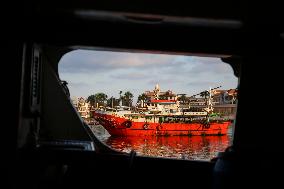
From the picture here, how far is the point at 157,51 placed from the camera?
4.67 meters

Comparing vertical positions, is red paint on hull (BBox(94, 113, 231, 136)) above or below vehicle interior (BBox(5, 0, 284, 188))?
below

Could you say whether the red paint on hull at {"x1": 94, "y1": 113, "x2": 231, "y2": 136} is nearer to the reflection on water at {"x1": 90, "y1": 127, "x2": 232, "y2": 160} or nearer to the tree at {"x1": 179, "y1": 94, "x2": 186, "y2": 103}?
the reflection on water at {"x1": 90, "y1": 127, "x2": 232, "y2": 160}

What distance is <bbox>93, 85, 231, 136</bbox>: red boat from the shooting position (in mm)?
58156

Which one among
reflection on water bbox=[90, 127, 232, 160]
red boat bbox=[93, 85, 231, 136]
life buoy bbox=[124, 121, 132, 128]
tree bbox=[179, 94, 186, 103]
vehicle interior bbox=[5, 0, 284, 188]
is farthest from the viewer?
tree bbox=[179, 94, 186, 103]

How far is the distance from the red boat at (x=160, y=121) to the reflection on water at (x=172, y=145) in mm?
1244

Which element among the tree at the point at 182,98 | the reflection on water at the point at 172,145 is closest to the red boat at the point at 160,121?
the reflection on water at the point at 172,145

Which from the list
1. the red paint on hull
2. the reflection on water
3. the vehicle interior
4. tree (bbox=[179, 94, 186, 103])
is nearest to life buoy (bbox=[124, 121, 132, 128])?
the red paint on hull

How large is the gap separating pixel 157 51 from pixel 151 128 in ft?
190

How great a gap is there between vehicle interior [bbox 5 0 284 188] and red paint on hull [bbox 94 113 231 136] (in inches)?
2003

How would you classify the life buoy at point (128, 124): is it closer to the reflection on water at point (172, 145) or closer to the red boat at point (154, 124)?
the red boat at point (154, 124)

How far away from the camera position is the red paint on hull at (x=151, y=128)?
57984 millimetres

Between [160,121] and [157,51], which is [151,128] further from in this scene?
[157,51]

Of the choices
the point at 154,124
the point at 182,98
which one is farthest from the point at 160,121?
the point at 182,98

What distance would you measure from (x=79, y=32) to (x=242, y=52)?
2037 mm
